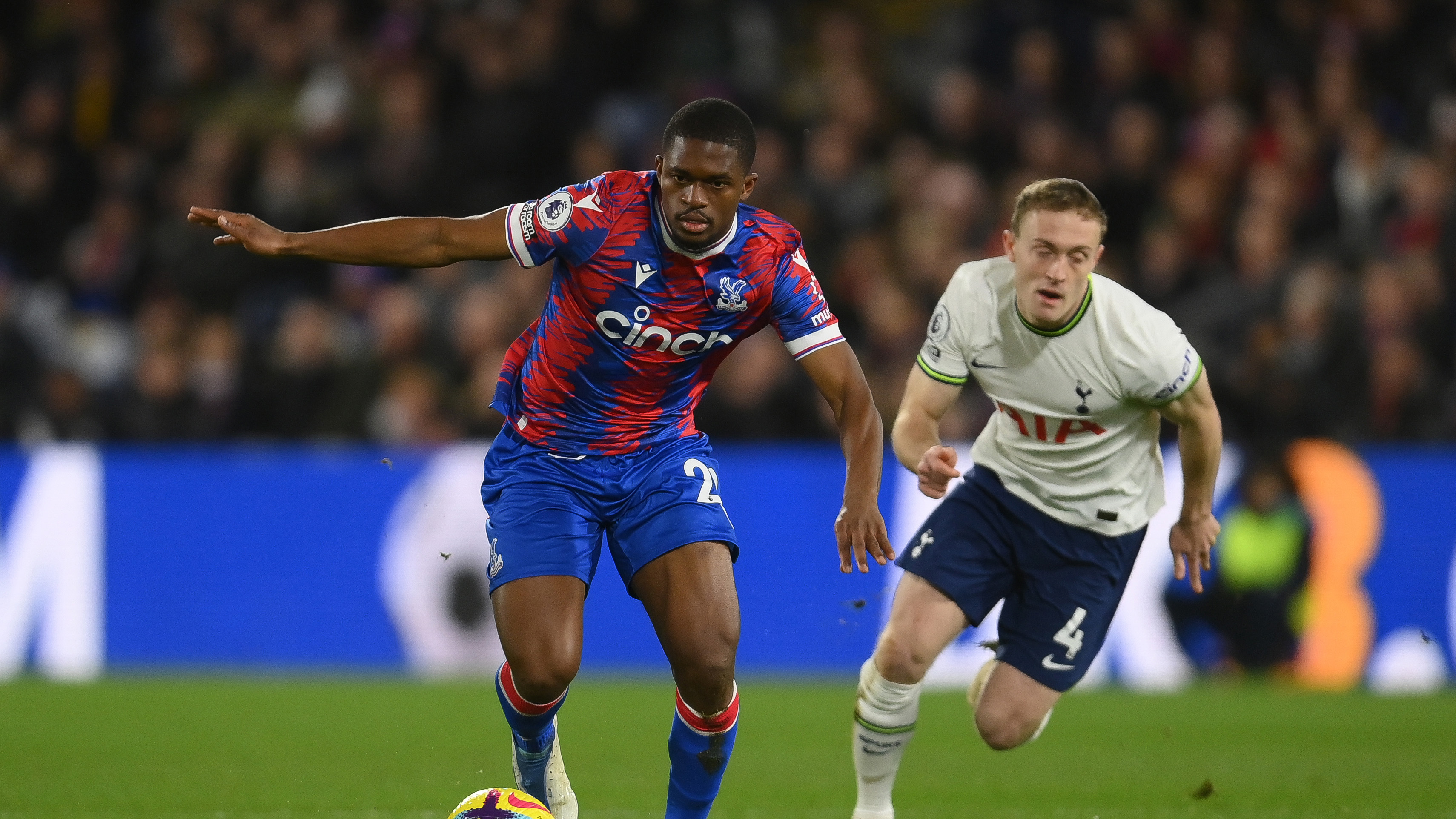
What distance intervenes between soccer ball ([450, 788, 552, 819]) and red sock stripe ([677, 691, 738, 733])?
0.63 meters

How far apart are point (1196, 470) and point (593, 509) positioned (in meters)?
2.12

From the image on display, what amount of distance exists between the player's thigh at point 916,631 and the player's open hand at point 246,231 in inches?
96.5

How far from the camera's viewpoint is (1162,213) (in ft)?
42.7

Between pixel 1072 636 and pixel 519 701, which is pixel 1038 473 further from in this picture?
pixel 519 701

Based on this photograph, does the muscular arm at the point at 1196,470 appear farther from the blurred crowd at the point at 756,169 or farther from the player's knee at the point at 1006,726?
the blurred crowd at the point at 756,169

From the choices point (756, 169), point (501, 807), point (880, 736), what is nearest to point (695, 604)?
point (501, 807)

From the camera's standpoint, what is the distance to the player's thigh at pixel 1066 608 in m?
6.32

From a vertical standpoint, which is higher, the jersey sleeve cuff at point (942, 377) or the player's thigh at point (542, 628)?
the jersey sleeve cuff at point (942, 377)

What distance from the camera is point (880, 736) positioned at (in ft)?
19.9

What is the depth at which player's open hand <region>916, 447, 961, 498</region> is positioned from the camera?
5480 mm

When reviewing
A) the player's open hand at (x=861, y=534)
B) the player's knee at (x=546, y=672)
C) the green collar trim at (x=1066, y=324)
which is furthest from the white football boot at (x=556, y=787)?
the green collar trim at (x=1066, y=324)

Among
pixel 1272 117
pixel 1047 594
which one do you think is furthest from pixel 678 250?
pixel 1272 117

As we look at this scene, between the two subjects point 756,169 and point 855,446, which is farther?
point 756,169

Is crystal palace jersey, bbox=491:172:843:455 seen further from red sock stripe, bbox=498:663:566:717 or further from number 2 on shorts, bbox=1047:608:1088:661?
number 2 on shorts, bbox=1047:608:1088:661
